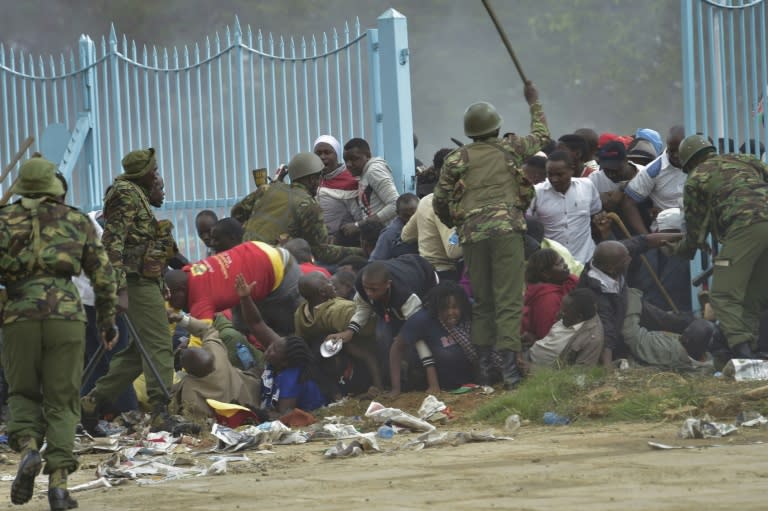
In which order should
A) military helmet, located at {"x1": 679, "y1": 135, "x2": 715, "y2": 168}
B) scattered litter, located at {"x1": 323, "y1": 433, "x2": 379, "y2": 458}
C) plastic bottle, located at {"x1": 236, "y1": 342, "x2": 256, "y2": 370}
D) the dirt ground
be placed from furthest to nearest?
1. plastic bottle, located at {"x1": 236, "y1": 342, "x2": 256, "y2": 370}
2. military helmet, located at {"x1": 679, "y1": 135, "x2": 715, "y2": 168}
3. scattered litter, located at {"x1": 323, "y1": 433, "x2": 379, "y2": 458}
4. the dirt ground

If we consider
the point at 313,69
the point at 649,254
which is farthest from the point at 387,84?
the point at 649,254

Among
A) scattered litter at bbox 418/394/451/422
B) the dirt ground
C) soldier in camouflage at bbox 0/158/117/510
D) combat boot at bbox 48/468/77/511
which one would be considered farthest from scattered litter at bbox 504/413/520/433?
combat boot at bbox 48/468/77/511

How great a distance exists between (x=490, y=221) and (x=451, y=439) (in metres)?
2.29

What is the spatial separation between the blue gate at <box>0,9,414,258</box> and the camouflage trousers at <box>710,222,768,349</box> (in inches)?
132

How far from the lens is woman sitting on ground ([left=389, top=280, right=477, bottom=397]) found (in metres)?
10.8

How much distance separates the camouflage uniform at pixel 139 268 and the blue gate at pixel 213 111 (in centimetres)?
369

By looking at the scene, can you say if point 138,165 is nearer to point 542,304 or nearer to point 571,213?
point 542,304

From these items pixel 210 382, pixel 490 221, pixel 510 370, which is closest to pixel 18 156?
pixel 210 382

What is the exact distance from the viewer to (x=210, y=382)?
1049cm

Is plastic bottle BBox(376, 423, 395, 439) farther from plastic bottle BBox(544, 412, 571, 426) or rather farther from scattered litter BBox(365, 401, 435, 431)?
plastic bottle BBox(544, 412, 571, 426)

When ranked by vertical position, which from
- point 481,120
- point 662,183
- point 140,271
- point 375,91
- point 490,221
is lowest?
point 140,271

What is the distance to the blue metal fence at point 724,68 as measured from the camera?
11.9 meters

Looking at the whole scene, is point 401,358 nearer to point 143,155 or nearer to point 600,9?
point 143,155

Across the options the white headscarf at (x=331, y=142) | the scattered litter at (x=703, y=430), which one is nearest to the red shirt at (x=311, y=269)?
the white headscarf at (x=331, y=142)
